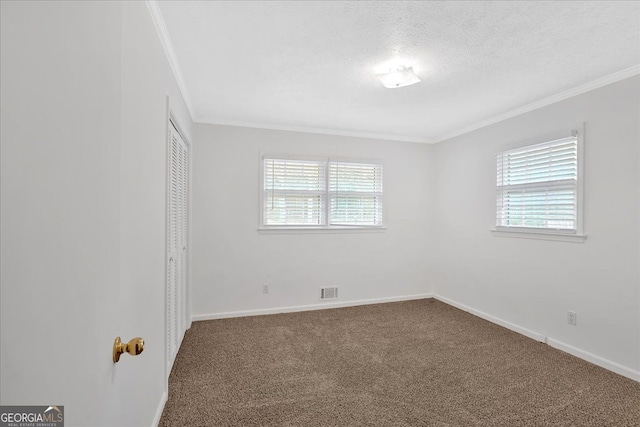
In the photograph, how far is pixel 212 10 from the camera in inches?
70.8

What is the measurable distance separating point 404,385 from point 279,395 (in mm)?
936

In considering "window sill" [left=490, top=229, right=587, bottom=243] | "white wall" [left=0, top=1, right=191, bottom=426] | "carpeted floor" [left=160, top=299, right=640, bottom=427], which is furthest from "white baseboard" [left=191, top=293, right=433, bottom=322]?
"white wall" [left=0, top=1, right=191, bottom=426]

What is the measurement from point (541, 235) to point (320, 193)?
2.55 meters

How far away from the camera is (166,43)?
81.6 inches

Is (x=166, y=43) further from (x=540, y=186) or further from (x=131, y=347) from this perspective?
(x=540, y=186)

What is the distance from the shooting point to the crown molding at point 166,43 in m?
1.73

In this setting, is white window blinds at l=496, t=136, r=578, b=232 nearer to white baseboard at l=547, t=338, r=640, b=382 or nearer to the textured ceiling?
the textured ceiling

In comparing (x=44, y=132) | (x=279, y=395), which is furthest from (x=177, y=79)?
(x=279, y=395)

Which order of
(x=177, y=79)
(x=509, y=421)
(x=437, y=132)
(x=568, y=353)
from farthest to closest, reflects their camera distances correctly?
(x=437, y=132)
(x=568, y=353)
(x=177, y=79)
(x=509, y=421)

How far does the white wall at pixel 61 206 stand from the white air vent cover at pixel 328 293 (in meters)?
3.17

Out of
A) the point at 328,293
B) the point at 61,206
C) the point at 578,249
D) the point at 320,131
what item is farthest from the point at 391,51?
the point at 328,293

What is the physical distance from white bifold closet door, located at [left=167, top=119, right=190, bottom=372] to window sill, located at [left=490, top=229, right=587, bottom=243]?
11.4 ft

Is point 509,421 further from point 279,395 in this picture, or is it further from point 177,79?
point 177,79

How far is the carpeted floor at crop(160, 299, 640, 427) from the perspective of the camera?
203cm
